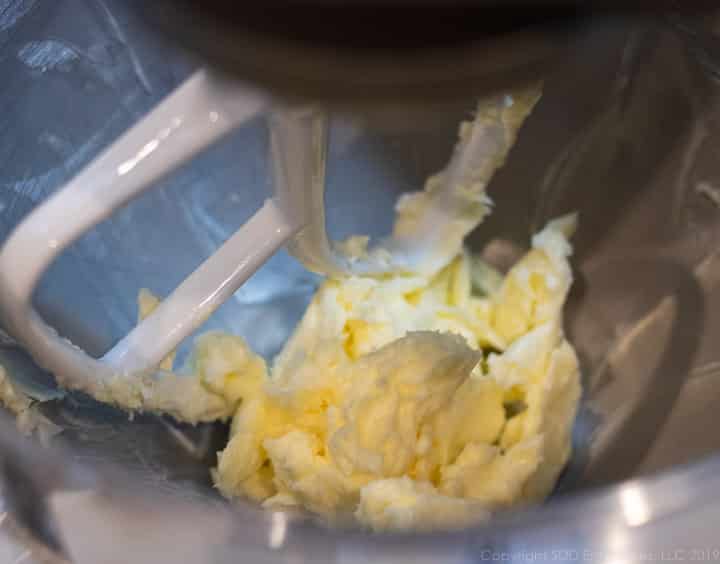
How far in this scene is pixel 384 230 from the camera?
0.72 m

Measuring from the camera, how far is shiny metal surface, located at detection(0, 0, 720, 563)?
348 millimetres

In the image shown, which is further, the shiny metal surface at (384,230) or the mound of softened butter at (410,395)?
the mound of softened butter at (410,395)

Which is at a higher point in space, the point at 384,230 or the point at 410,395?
the point at 384,230

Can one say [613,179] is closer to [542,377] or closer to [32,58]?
[542,377]

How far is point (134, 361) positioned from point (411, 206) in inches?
11.8

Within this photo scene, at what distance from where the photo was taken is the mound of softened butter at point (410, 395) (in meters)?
0.56

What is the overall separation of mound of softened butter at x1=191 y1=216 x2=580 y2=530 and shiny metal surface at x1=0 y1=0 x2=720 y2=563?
39mm

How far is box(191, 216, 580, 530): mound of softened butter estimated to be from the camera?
0.56 m

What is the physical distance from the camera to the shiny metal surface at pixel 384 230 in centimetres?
35

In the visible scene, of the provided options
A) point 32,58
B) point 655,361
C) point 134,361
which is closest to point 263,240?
point 134,361

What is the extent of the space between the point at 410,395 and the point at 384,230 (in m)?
0.20

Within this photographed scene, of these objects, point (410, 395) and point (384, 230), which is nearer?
point (410, 395)

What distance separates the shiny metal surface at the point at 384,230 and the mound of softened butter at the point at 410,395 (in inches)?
1.5

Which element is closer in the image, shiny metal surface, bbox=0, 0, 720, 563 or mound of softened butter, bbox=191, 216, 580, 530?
shiny metal surface, bbox=0, 0, 720, 563
